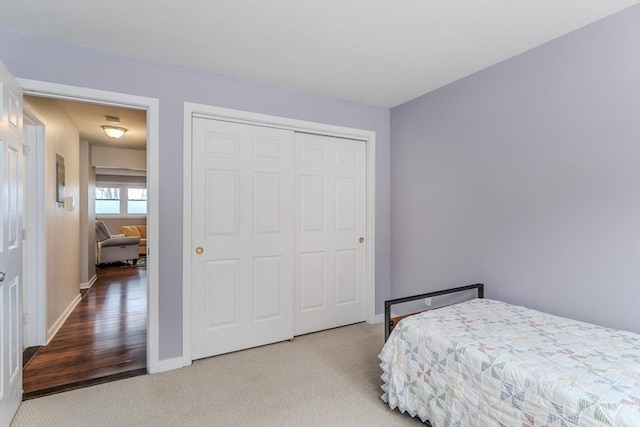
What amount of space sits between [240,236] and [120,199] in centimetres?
773

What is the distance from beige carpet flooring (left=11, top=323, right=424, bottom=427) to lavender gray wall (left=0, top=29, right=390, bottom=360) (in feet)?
1.22

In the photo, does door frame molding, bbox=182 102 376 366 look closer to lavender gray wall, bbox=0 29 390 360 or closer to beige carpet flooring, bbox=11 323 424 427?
lavender gray wall, bbox=0 29 390 360

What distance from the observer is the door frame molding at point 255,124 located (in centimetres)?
252

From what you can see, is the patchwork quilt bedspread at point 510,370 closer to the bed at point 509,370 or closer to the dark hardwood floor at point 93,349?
the bed at point 509,370

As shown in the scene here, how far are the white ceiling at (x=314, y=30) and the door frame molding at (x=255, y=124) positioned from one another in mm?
337

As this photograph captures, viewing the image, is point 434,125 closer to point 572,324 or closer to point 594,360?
point 572,324

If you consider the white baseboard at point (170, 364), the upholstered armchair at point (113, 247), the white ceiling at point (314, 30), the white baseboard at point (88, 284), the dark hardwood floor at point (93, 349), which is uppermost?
the white ceiling at point (314, 30)

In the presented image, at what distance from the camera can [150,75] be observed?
2.40m

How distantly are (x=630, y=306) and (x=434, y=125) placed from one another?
6.32 feet

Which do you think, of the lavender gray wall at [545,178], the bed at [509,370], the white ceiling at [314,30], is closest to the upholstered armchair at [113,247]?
the white ceiling at [314,30]

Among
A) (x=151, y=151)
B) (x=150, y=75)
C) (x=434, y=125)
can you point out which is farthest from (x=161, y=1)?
(x=434, y=125)

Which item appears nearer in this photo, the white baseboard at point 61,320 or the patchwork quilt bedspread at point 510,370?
the patchwork quilt bedspread at point 510,370

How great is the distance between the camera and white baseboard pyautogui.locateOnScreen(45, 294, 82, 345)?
303cm

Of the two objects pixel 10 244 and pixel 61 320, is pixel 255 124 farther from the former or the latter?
pixel 61 320
